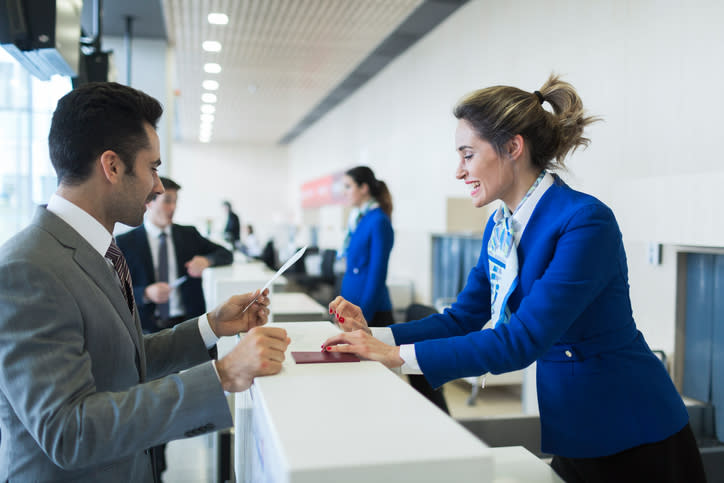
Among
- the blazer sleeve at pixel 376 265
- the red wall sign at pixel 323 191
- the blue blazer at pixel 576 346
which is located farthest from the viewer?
the red wall sign at pixel 323 191

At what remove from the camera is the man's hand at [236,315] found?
5.09 feet

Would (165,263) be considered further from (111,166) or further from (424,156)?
(424,156)

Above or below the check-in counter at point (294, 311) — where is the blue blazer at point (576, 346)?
above

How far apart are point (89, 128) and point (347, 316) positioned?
79 cm

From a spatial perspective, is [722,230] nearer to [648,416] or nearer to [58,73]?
[648,416]

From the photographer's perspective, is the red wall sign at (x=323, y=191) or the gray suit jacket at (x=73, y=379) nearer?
the gray suit jacket at (x=73, y=379)

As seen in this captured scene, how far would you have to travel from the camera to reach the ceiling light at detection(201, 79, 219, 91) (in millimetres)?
9121

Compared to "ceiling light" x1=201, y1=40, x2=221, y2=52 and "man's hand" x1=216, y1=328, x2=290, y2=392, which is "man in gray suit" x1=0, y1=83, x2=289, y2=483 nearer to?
"man's hand" x1=216, y1=328, x2=290, y2=392

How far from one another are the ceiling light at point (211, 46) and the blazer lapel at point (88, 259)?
6298 mm

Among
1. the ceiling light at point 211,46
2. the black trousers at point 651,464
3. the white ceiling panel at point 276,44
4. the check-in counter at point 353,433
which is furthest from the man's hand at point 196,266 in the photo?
the ceiling light at point 211,46

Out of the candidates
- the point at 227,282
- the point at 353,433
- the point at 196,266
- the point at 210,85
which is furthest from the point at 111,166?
the point at 210,85

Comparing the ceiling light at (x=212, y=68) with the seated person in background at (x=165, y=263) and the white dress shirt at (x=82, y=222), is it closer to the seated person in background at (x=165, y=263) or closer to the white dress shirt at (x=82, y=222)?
the seated person in background at (x=165, y=263)

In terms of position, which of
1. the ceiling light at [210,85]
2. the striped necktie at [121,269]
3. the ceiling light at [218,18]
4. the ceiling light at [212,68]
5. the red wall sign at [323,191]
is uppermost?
the ceiling light at [210,85]

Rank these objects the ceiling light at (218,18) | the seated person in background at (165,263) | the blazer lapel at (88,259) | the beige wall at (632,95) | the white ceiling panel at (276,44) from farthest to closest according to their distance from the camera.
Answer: the ceiling light at (218,18), the white ceiling panel at (276,44), the seated person in background at (165,263), the beige wall at (632,95), the blazer lapel at (88,259)
